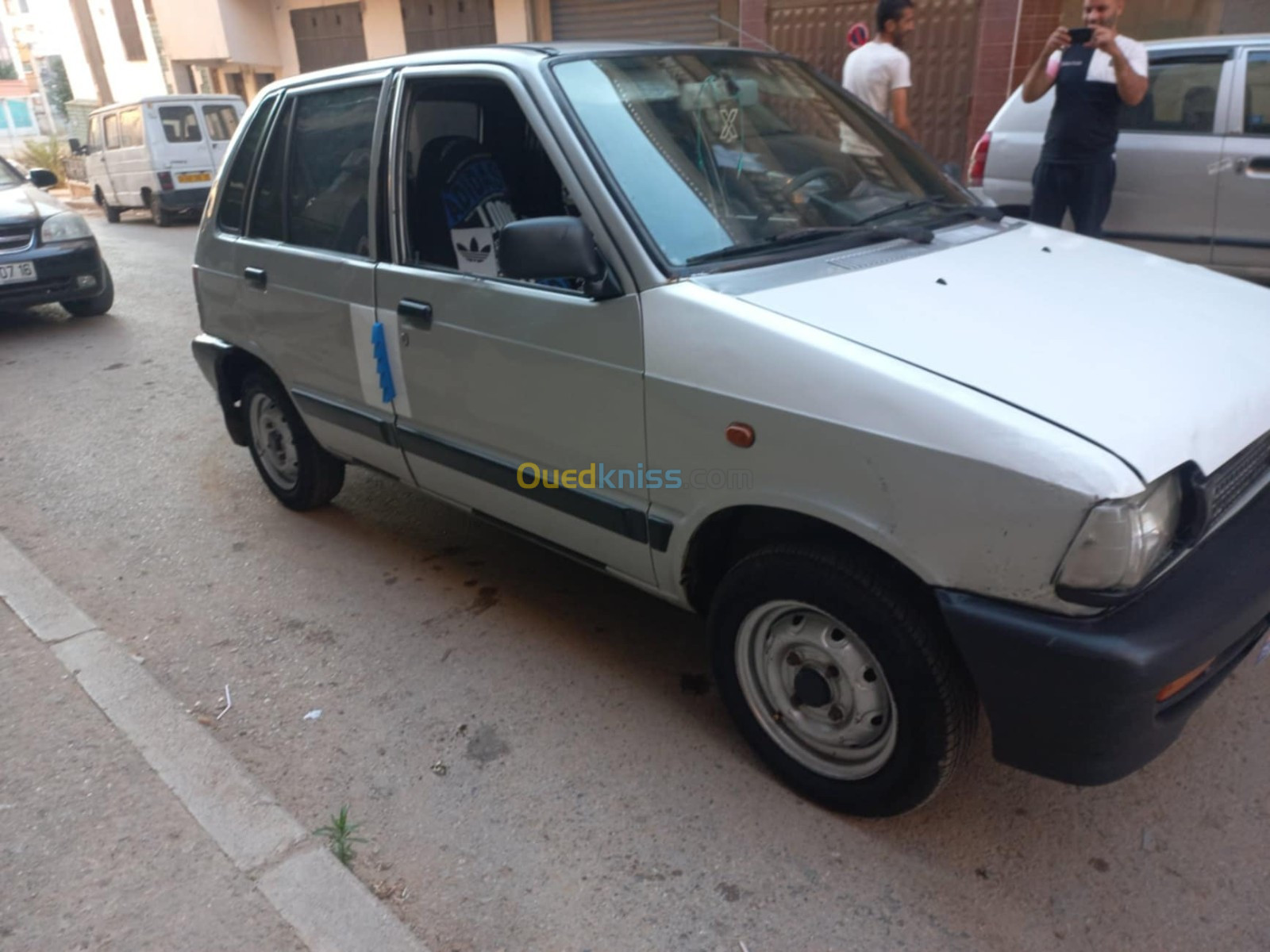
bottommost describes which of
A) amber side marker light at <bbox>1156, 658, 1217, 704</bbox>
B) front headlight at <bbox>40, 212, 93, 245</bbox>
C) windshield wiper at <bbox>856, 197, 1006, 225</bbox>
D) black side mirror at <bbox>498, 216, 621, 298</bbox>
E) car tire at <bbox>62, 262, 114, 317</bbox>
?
car tire at <bbox>62, 262, 114, 317</bbox>

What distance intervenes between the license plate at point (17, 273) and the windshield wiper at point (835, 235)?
25.6ft

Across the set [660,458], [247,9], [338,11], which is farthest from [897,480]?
[247,9]

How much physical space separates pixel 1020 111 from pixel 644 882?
5.59m

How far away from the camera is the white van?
1528cm

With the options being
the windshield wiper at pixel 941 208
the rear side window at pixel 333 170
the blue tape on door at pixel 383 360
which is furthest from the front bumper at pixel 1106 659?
the rear side window at pixel 333 170

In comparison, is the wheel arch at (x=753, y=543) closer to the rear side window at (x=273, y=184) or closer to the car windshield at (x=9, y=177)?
the rear side window at (x=273, y=184)

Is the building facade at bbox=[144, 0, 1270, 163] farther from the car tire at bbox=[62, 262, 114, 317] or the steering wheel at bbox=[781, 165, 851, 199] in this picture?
the car tire at bbox=[62, 262, 114, 317]

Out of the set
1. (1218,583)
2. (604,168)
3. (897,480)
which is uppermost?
(604,168)

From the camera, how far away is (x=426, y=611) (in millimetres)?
3582

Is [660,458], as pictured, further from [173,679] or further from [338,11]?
[338,11]

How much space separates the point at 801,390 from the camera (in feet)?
6.94

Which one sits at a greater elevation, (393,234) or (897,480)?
(393,234)

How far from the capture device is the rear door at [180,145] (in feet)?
50.0

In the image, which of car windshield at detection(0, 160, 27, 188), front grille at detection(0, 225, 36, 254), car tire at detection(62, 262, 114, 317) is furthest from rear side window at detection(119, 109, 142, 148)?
front grille at detection(0, 225, 36, 254)
